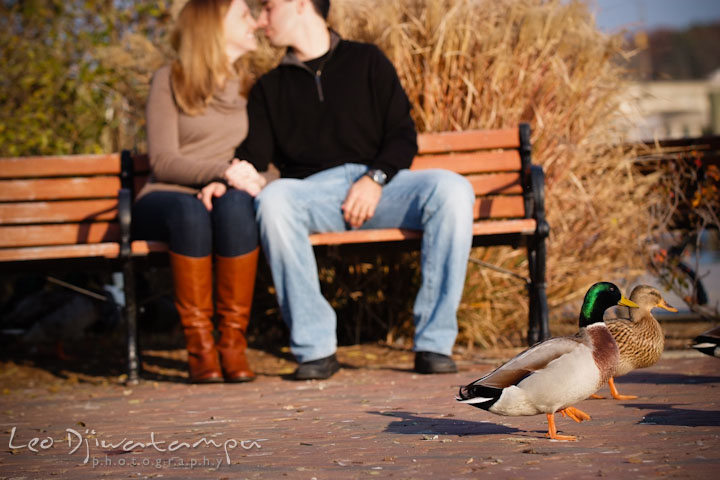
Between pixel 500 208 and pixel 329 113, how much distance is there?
104 cm

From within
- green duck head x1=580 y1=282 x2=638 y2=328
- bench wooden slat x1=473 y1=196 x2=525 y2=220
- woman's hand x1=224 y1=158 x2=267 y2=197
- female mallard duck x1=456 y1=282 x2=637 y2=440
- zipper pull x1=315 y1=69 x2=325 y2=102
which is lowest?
female mallard duck x1=456 y1=282 x2=637 y2=440

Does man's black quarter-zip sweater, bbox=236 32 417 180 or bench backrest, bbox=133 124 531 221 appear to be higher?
man's black quarter-zip sweater, bbox=236 32 417 180

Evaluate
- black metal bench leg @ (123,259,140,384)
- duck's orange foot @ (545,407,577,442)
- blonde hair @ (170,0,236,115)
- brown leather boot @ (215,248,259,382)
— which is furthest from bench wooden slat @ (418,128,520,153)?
duck's orange foot @ (545,407,577,442)

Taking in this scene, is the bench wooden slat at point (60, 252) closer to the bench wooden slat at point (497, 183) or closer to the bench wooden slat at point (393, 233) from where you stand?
the bench wooden slat at point (393, 233)

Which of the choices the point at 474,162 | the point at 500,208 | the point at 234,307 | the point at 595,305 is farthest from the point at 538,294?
the point at 595,305

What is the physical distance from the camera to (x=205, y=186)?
477 centimetres

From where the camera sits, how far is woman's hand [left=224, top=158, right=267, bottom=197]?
15.2 feet

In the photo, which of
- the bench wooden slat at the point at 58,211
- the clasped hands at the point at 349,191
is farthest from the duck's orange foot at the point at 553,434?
the bench wooden slat at the point at 58,211

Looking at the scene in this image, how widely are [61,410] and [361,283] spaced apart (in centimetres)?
230

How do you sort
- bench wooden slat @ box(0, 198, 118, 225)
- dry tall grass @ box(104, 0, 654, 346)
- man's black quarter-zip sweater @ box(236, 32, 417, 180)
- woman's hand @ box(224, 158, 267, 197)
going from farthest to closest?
1. dry tall grass @ box(104, 0, 654, 346)
2. bench wooden slat @ box(0, 198, 118, 225)
3. man's black quarter-zip sweater @ box(236, 32, 417, 180)
4. woman's hand @ box(224, 158, 267, 197)

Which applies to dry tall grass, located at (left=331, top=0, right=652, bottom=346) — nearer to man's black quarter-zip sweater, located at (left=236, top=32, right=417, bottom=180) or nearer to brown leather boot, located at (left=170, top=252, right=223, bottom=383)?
man's black quarter-zip sweater, located at (left=236, top=32, right=417, bottom=180)

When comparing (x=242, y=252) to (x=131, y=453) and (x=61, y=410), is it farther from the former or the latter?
(x=131, y=453)

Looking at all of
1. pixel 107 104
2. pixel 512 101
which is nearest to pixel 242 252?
pixel 512 101

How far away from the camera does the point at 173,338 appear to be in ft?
22.8
